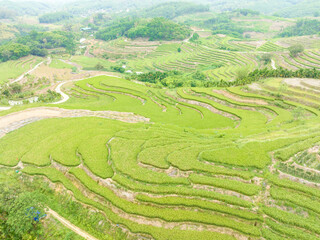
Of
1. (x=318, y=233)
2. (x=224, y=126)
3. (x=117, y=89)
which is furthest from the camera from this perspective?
(x=117, y=89)

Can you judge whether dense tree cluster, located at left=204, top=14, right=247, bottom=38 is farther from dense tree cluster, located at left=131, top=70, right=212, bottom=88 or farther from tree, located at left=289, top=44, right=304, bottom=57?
dense tree cluster, located at left=131, top=70, right=212, bottom=88

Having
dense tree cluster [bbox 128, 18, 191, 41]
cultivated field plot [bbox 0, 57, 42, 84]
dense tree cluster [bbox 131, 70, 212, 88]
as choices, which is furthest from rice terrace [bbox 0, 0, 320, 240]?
dense tree cluster [bbox 128, 18, 191, 41]

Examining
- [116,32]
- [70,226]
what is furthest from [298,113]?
Result: [116,32]

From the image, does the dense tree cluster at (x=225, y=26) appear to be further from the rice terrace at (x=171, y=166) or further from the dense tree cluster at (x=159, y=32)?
the rice terrace at (x=171, y=166)

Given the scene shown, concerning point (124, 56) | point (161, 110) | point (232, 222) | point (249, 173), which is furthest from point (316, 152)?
point (124, 56)

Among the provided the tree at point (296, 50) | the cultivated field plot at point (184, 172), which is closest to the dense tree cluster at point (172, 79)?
the cultivated field plot at point (184, 172)

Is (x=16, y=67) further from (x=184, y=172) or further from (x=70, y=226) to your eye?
(x=184, y=172)

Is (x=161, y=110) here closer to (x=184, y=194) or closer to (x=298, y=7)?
(x=184, y=194)
